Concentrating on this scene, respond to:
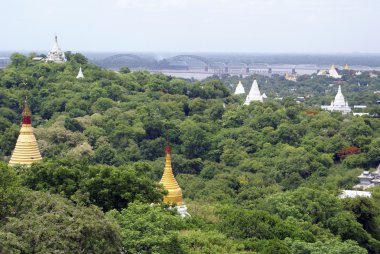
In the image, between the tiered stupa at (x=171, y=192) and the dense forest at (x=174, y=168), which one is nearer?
the dense forest at (x=174, y=168)

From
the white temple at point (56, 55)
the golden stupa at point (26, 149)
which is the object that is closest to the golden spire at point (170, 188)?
the golden stupa at point (26, 149)

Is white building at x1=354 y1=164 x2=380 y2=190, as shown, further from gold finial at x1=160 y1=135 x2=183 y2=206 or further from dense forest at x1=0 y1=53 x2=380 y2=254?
gold finial at x1=160 y1=135 x2=183 y2=206

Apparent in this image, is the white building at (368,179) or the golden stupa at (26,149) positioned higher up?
the golden stupa at (26,149)

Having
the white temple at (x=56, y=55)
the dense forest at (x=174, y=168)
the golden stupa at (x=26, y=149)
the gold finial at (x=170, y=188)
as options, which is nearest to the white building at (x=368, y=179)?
the dense forest at (x=174, y=168)

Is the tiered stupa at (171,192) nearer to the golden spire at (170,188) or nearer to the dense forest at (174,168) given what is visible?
the golden spire at (170,188)

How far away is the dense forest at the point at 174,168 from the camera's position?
21203mm

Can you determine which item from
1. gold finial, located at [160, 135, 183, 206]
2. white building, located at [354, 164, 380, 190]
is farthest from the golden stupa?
white building, located at [354, 164, 380, 190]

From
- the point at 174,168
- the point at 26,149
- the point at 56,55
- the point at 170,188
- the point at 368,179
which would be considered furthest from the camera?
the point at 56,55

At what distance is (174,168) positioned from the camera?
173 feet

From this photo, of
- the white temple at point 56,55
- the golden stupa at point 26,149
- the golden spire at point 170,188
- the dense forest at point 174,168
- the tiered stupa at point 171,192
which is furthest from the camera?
the white temple at point 56,55

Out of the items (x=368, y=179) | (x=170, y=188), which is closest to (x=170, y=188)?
(x=170, y=188)

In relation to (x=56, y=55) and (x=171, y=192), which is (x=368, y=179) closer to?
(x=171, y=192)

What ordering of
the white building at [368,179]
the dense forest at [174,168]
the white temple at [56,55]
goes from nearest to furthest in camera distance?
the dense forest at [174,168]
the white building at [368,179]
the white temple at [56,55]

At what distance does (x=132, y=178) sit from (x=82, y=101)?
36242 millimetres
